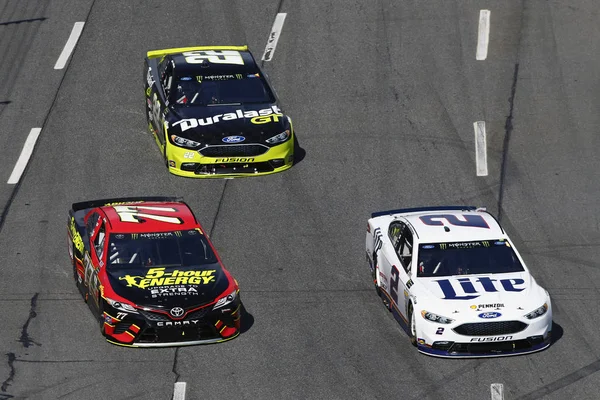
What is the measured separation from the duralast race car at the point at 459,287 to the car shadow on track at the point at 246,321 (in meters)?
2.04

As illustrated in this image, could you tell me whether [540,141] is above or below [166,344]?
below

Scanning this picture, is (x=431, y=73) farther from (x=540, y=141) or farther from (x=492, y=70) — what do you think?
(x=540, y=141)

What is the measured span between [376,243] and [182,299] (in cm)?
376

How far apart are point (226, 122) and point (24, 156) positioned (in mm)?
4013

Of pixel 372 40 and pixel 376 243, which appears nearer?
pixel 376 243

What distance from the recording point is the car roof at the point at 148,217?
19750 mm

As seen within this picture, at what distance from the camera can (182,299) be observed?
720 inches

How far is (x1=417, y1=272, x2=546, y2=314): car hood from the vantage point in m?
18.3

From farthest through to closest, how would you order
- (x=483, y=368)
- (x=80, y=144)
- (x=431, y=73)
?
(x=431, y=73), (x=80, y=144), (x=483, y=368)

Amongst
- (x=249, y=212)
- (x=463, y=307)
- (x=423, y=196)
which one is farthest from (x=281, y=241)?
(x=463, y=307)

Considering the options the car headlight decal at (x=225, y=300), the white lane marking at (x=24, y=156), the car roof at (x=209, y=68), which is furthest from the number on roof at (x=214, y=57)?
the car headlight decal at (x=225, y=300)

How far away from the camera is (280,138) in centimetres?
2425

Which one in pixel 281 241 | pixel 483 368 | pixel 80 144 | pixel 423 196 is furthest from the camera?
pixel 80 144

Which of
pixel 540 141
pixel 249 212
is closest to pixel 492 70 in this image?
pixel 540 141
